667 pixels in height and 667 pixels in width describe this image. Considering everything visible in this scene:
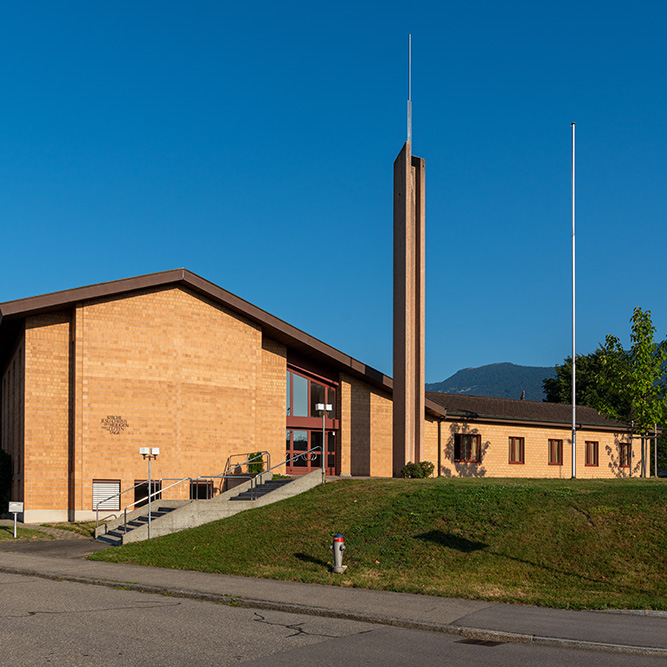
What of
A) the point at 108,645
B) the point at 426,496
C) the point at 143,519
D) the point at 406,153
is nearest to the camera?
the point at 108,645

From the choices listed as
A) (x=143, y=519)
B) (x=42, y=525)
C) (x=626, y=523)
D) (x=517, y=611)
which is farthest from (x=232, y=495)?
(x=517, y=611)

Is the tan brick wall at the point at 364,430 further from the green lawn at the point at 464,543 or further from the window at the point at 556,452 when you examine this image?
the green lawn at the point at 464,543

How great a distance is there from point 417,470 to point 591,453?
1563 centimetres

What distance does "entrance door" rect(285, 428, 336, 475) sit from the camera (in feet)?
117

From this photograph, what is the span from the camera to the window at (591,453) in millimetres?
41438

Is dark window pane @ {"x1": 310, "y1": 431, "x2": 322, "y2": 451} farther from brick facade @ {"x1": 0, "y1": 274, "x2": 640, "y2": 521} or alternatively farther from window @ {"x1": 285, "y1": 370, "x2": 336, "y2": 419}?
brick facade @ {"x1": 0, "y1": 274, "x2": 640, "y2": 521}

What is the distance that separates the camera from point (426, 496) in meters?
22.5

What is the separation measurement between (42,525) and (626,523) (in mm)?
21809

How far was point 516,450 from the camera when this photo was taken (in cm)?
3934

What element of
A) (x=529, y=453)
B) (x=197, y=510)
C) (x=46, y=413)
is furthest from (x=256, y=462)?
(x=529, y=453)

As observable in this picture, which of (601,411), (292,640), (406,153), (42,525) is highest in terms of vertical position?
(406,153)

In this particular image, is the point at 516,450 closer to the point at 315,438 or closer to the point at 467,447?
the point at 467,447

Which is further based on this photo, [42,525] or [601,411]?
[601,411]

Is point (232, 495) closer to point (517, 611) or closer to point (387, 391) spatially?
point (387, 391)
